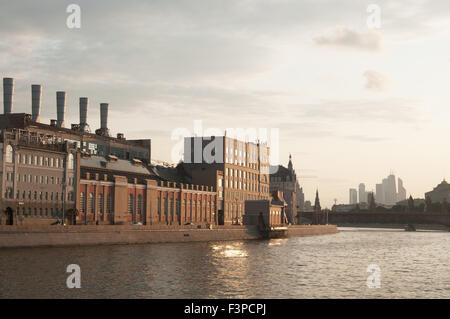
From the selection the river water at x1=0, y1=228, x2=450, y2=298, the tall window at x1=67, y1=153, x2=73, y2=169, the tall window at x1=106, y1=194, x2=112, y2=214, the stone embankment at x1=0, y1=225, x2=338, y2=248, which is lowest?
the river water at x1=0, y1=228, x2=450, y2=298

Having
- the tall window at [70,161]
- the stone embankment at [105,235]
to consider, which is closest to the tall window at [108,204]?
the tall window at [70,161]

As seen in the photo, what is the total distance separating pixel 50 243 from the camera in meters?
87.1

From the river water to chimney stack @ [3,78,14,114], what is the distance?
64986 millimetres

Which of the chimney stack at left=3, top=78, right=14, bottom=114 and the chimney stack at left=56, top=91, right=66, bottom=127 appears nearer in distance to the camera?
the chimney stack at left=3, top=78, right=14, bottom=114

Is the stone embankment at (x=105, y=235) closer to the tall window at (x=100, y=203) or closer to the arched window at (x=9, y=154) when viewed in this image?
the tall window at (x=100, y=203)

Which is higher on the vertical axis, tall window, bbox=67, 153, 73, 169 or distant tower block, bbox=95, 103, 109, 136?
distant tower block, bbox=95, 103, 109, 136

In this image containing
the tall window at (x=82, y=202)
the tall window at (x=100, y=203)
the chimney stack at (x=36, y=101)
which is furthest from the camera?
the chimney stack at (x=36, y=101)

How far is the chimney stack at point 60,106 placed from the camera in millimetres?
155250

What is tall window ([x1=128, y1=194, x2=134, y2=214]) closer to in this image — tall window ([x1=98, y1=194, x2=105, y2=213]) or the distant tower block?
tall window ([x1=98, y1=194, x2=105, y2=213])

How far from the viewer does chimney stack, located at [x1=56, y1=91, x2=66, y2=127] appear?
15525 centimetres

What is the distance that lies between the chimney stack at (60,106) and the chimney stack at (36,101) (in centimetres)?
828

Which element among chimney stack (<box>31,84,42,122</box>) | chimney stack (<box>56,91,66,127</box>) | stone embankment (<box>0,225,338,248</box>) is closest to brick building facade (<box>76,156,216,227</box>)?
→ stone embankment (<box>0,225,338,248</box>)

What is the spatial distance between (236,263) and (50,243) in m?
30.0
